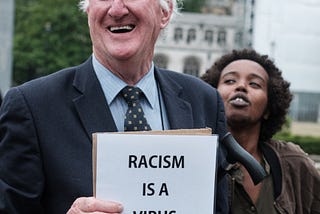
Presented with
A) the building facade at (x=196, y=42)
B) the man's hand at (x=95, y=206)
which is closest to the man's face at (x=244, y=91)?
the man's hand at (x=95, y=206)

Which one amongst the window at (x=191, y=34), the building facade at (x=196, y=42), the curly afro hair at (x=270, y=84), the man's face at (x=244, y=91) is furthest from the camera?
the window at (x=191, y=34)

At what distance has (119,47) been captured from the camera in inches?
84.4

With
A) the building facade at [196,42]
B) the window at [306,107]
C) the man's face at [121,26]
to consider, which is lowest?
the window at [306,107]

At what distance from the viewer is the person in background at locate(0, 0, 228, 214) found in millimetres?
2086

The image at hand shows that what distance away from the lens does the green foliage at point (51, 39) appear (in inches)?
1588

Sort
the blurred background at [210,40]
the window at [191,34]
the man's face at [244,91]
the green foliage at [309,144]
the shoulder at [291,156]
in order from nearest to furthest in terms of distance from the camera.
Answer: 1. the shoulder at [291,156]
2. the man's face at [244,91]
3. the green foliage at [309,144]
4. the blurred background at [210,40]
5. the window at [191,34]

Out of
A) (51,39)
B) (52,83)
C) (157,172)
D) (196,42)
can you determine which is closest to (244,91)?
(52,83)

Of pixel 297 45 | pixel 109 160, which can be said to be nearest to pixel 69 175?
pixel 109 160

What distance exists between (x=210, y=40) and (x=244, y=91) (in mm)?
60010

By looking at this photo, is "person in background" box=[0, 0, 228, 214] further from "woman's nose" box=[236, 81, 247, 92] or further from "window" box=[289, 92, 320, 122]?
"window" box=[289, 92, 320, 122]

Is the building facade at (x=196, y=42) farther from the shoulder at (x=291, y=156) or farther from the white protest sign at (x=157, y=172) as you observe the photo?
the white protest sign at (x=157, y=172)

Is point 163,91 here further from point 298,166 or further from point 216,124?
point 298,166

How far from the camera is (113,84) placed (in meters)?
A: 2.26

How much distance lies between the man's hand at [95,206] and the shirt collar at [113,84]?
17.6 inches
